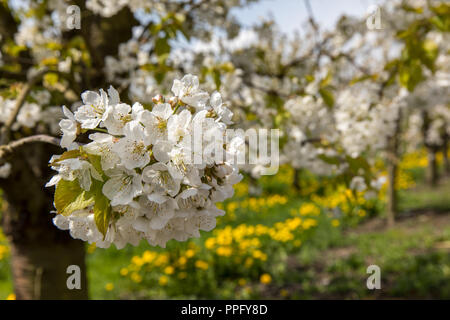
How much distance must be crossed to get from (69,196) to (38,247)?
1.61 m

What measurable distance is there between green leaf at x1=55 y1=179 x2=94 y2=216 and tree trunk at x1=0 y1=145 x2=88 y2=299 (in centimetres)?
143

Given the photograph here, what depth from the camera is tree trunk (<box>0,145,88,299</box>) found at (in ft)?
7.24

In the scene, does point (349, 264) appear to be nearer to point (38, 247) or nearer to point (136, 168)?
point (38, 247)

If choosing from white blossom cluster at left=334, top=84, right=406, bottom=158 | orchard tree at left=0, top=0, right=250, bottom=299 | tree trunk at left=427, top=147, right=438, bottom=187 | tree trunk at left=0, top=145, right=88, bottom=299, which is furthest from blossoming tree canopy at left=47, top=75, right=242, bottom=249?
tree trunk at left=427, top=147, right=438, bottom=187

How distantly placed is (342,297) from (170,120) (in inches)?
120

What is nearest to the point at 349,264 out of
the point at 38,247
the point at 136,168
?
the point at 38,247

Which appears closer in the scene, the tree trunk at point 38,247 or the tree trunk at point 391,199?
the tree trunk at point 38,247

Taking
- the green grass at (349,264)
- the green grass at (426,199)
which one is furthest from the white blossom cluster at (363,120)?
the green grass at (426,199)

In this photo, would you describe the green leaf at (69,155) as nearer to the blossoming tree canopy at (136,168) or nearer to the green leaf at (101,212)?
the blossoming tree canopy at (136,168)

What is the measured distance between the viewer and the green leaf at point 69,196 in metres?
0.89

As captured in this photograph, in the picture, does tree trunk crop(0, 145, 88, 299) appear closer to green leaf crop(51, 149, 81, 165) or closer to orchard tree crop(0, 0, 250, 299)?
orchard tree crop(0, 0, 250, 299)

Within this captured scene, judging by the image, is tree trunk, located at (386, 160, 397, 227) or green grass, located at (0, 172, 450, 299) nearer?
green grass, located at (0, 172, 450, 299)

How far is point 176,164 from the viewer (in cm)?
88
